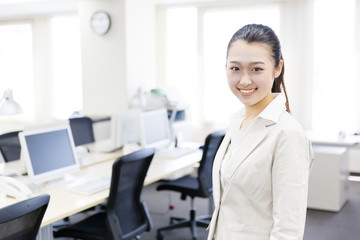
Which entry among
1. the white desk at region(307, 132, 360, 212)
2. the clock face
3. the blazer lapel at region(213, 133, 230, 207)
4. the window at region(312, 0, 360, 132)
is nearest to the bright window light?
the clock face

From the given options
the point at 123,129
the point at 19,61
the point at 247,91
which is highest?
the point at 19,61

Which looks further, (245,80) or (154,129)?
(154,129)

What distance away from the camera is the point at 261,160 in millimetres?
1188

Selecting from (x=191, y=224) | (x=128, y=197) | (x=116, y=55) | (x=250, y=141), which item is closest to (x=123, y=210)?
(x=128, y=197)

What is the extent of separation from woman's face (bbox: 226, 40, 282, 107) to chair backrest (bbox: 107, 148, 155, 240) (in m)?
1.50

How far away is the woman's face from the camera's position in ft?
4.02

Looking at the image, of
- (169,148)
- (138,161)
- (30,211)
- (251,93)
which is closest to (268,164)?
(251,93)

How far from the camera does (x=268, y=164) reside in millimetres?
1182

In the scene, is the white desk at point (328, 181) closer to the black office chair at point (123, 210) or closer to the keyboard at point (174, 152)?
the keyboard at point (174, 152)

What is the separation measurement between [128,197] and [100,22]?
3.40 m

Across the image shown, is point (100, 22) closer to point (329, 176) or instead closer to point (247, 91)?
point (329, 176)

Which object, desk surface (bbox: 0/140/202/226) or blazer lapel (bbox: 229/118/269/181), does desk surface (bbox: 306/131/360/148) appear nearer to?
desk surface (bbox: 0/140/202/226)

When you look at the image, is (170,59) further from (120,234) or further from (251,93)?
(251,93)

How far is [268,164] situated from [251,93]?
22 cm
